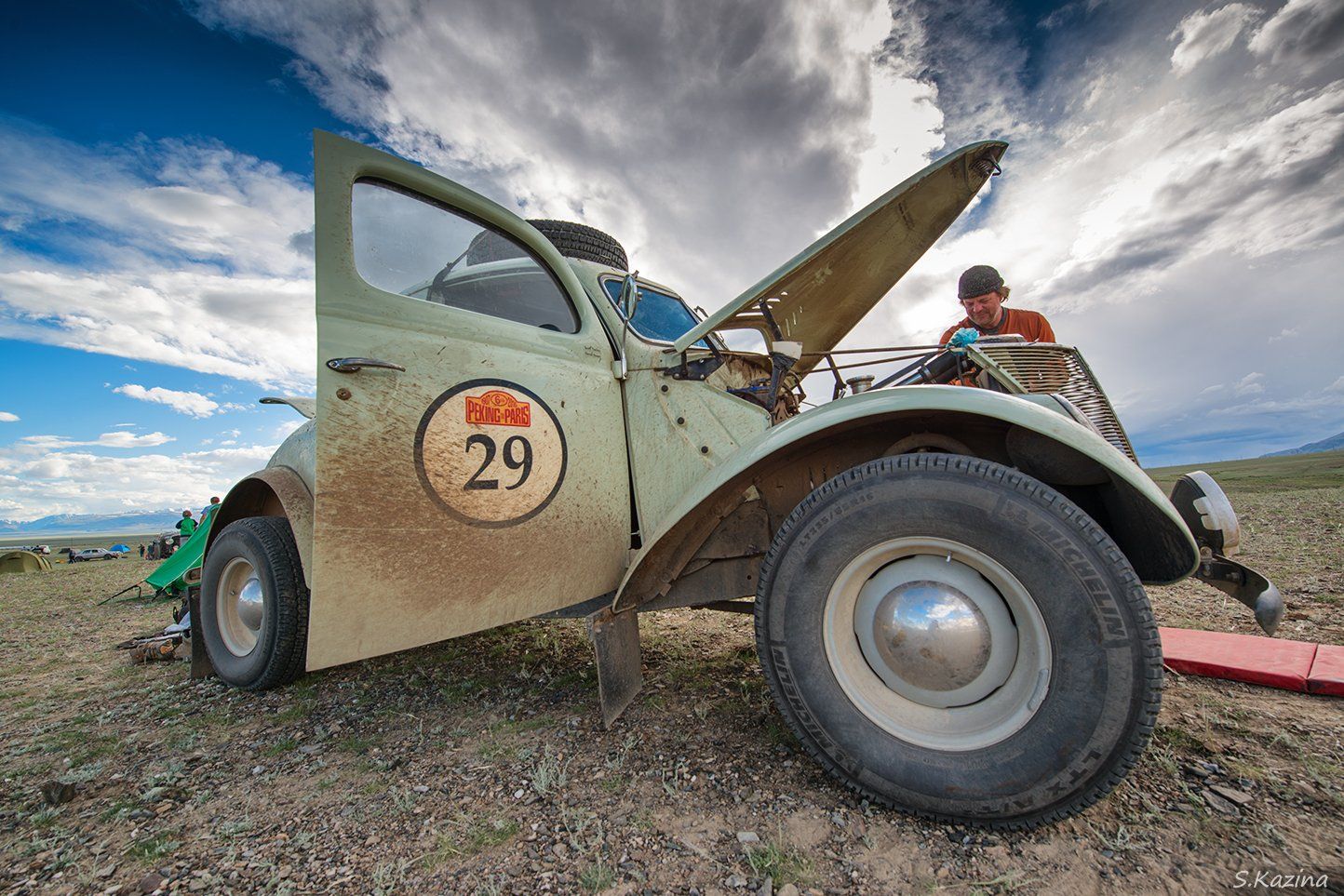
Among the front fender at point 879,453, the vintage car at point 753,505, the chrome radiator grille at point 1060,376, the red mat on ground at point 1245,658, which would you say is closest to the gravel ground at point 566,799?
the red mat on ground at point 1245,658

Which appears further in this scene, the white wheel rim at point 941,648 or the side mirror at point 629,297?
the side mirror at point 629,297

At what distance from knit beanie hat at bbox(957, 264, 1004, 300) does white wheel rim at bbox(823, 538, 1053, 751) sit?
2011mm

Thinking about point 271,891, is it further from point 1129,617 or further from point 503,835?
point 1129,617

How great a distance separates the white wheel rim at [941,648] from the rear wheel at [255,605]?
108 inches

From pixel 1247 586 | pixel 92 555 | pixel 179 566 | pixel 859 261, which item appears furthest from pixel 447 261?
pixel 92 555

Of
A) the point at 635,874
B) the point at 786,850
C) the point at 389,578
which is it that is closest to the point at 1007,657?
the point at 786,850

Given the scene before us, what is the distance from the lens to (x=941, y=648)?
1.51 meters

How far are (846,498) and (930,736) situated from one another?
0.70 metres

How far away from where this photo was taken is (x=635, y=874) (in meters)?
1.34

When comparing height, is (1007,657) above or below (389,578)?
below

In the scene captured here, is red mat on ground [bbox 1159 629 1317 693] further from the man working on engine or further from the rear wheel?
the rear wheel

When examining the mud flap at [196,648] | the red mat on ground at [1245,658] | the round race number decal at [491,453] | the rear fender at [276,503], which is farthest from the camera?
the mud flap at [196,648]

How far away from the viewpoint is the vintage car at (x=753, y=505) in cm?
142

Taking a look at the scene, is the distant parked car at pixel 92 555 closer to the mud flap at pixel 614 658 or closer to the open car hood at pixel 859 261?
the mud flap at pixel 614 658
